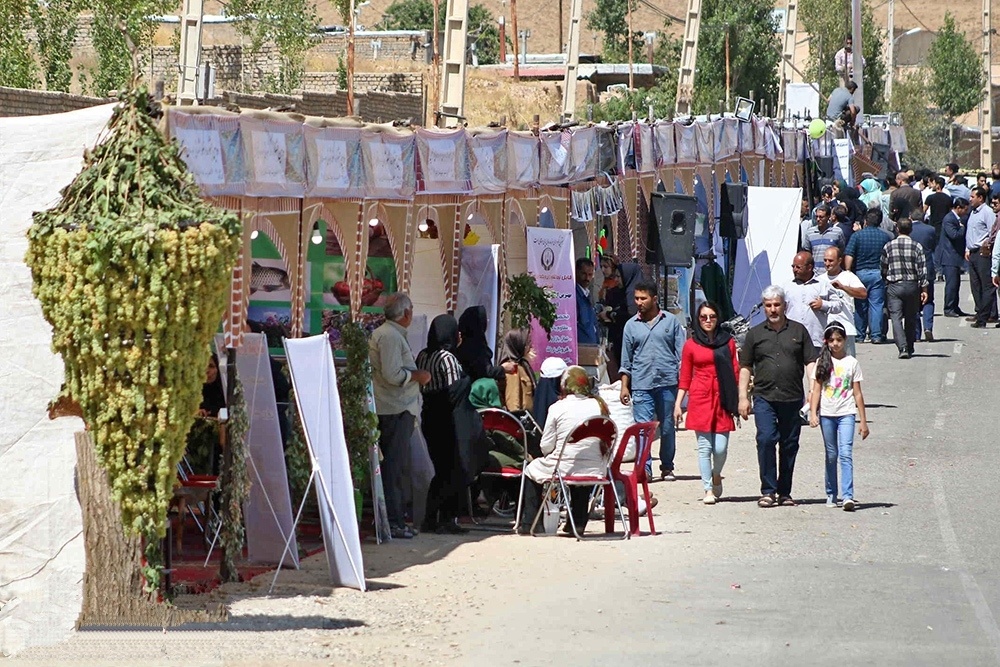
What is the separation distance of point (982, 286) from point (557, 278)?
35.9ft

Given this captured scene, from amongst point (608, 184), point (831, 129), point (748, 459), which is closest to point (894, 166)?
point (831, 129)

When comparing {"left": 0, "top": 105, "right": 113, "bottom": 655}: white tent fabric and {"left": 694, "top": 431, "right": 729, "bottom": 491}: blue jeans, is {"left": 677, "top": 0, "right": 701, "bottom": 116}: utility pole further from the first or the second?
{"left": 0, "top": 105, "right": 113, "bottom": 655}: white tent fabric

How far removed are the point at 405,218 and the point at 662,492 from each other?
3.27 meters

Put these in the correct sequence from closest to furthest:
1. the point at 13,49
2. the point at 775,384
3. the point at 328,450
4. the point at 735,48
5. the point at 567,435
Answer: the point at 328,450
the point at 567,435
the point at 775,384
the point at 13,49
the point at 735,48

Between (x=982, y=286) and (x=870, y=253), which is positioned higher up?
(x=870, y=253)

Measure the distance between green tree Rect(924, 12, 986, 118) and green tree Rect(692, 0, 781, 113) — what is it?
20290 millimetres

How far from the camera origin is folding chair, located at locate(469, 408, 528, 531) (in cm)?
1151

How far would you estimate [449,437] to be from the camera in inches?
451

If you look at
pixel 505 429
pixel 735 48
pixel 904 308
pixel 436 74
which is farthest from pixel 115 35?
pixel 735 48

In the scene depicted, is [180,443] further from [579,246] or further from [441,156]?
[579,246]

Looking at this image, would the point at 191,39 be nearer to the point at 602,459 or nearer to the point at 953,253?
the point at 602,459

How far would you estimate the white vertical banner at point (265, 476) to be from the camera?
991 cm

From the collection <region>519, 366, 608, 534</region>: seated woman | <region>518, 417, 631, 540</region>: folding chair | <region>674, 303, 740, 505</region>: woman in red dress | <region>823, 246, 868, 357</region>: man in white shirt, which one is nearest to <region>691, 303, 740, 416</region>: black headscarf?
<region>674, 303, 740, 505</region>: woman in red dress

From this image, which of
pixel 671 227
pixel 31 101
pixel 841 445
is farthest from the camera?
pixel 31 101
